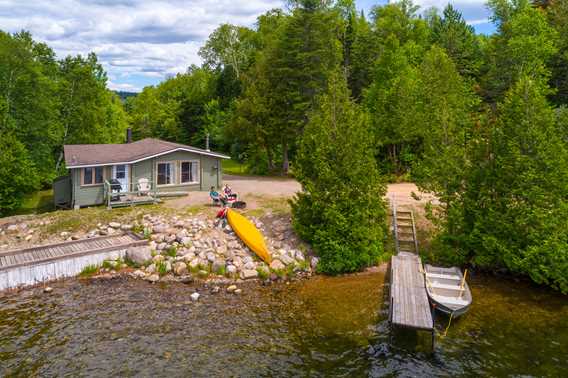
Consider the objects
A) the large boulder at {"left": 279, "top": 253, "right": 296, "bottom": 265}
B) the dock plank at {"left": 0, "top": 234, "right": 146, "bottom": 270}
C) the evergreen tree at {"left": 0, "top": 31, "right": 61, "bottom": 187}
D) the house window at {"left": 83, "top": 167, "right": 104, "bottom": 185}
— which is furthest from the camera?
the evergreen tree at {"left": 0, "top": 31, "right": 61, "bottom": 187}

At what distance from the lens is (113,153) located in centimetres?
2767

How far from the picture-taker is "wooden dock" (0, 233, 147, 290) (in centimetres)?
1743

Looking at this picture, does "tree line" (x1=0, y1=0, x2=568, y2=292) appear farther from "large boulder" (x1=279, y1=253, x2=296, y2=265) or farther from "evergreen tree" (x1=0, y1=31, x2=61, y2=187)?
"large boulder" (x1=279, y1=253, x2=296, y2=265)

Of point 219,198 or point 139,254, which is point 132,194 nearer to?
point 219,198

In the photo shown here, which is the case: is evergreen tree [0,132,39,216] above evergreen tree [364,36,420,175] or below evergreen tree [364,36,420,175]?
below

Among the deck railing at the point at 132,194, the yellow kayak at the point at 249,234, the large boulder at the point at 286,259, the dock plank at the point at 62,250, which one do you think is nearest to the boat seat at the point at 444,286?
the large boulder at the point at 286,259

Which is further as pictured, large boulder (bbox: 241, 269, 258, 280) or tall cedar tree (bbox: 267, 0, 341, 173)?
tall cedar tree (bbox: 267, 0, 341, 173)

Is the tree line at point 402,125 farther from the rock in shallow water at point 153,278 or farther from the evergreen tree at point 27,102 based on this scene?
the rock in shallow water at point 153,278

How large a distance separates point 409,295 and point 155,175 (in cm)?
1851

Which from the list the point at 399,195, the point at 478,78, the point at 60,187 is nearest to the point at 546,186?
the point at 399,195

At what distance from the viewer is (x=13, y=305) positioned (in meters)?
16.1

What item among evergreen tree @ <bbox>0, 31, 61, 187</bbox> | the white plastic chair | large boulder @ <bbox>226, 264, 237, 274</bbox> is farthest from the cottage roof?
large boulder @ <bbox>226, 264, 237, 274</bbox>

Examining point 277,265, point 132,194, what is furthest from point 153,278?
point 132,194

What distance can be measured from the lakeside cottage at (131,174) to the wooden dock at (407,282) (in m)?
13.4
